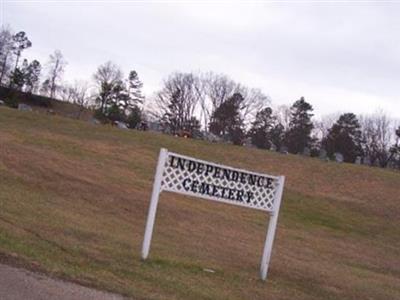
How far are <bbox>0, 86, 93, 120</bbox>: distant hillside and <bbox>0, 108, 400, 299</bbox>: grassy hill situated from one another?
Answer: 159 feet

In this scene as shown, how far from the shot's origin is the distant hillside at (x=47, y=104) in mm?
90594

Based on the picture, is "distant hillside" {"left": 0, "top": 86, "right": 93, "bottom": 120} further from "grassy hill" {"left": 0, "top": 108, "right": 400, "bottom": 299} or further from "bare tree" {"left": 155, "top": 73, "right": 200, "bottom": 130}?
"grassy hill" {"left": 0, "top": 108, "right": 400, "bottom": 299}

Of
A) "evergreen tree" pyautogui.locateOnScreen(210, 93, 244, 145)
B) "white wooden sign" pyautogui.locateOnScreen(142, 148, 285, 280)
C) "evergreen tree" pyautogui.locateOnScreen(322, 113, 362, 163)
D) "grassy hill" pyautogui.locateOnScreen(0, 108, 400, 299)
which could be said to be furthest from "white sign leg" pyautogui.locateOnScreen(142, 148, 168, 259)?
"evergreen tree" pyautogui.locateOnScreen(210, 93, 244, 145)

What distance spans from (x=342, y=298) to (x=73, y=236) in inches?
177

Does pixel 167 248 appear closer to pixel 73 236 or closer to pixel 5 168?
pixel 73 236

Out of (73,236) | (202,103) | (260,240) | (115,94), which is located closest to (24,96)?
(115,94)

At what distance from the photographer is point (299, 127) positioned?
101m

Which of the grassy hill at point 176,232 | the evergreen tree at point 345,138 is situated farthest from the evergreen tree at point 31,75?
the grassy hill at point 176,232

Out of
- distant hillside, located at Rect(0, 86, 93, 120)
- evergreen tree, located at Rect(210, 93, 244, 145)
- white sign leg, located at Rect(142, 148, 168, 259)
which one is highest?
evergreen tree, located at Rect(210, 93, 244, 145)

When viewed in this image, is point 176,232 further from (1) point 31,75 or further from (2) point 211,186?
(1) point 31,75

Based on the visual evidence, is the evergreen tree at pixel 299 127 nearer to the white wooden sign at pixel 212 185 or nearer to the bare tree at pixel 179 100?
the bare tree at pixel 179 100

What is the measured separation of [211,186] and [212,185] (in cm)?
3

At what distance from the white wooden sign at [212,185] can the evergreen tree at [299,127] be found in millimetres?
81941

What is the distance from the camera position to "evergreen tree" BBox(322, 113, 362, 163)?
9175 centimetres
